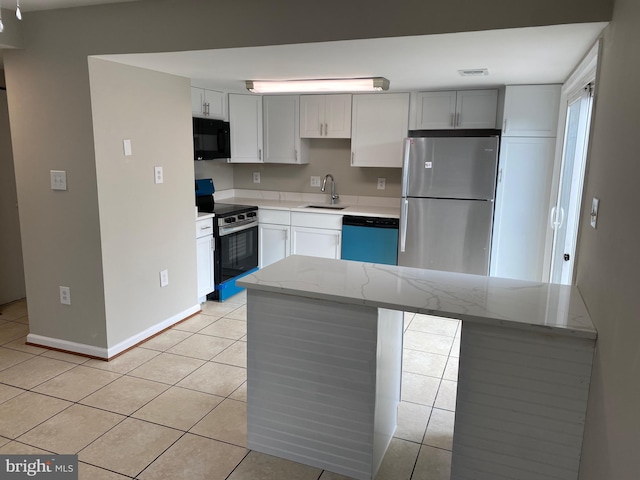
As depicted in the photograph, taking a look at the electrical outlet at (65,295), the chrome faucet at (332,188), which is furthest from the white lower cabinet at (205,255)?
the chrome faucet at (332,188)

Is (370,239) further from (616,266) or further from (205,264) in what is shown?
(616,266)

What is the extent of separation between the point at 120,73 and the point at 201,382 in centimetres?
213

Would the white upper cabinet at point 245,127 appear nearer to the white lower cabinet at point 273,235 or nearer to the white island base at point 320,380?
the white lower cabinet at point 273,235

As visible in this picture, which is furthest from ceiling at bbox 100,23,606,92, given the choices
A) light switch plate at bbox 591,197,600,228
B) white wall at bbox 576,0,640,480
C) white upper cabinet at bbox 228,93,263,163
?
white upper cabinet at bbox 228,93,263,163

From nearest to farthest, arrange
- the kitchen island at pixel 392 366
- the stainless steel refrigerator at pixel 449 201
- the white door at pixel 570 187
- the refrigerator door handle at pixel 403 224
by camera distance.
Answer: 1. the kitchen island at pixel 392 366
2. the white door at pixel 570 187
3. the stainless steel refrigerator at pixel 449 201
4. the refrigerator door handle at pixel 403 224

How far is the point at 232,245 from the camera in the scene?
184 inches

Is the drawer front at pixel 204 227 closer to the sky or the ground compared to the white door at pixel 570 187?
closer to the ground

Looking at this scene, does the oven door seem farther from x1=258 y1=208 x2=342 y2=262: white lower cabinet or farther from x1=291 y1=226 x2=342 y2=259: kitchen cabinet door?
x1=291 y1=226 x2=342 y2=259: kitchen cabinet door

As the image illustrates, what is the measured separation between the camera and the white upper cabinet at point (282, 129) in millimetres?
5082

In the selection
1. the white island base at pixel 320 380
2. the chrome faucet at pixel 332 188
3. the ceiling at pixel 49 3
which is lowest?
the white island base at pixel 320 380

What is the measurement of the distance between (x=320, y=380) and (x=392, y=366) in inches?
17.3

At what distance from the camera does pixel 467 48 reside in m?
2.60

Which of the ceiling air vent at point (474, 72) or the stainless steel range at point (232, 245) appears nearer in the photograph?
the ceiling air vent at point (474, 72)

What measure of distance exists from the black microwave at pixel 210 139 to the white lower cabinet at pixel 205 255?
0.66m
